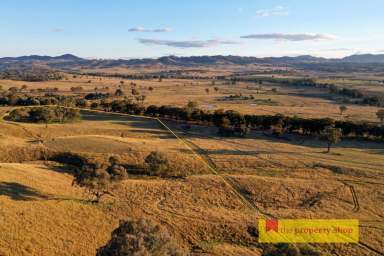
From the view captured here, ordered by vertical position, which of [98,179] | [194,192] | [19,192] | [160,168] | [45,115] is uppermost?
[45,115]

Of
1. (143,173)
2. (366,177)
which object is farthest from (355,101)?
(143,173)

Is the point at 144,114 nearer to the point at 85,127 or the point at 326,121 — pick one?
the point at 85,127

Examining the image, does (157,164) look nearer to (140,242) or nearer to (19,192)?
(19,192)

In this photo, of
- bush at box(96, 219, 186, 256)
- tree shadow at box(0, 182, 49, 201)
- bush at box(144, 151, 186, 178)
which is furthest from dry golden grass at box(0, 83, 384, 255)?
bush at box(96, 219, 186, 256)

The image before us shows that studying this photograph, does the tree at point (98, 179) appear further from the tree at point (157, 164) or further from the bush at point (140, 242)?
the bush at point (140, 242)

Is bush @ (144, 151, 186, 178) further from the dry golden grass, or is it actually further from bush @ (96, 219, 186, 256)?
bush @ (96, 219, 186, 256)

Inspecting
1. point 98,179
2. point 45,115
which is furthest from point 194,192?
point 45,115
